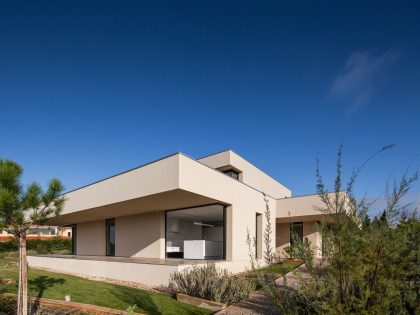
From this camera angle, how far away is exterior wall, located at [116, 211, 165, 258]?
15578mm

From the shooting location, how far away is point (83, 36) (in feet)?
41.8

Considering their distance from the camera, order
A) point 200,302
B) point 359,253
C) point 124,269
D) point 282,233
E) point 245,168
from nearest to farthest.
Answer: point 359,253 < point 200,302 < point 124,269 < point 245,168 < point 282,233

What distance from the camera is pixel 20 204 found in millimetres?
4973

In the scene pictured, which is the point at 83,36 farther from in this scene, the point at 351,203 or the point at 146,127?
the point at 351,203

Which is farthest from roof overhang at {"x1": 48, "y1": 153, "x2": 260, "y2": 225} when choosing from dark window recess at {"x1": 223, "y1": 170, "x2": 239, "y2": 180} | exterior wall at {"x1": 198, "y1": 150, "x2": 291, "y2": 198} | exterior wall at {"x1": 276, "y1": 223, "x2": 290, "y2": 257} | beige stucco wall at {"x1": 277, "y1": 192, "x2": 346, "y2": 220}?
exterior wall at {"x1": 276, "y1": 223, "x2": 290, "y2": 257}

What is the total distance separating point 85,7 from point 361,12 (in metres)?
9.35

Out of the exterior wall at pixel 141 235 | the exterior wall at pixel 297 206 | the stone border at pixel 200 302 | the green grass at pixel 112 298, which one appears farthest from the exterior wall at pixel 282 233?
the green grass at pixel 112 298

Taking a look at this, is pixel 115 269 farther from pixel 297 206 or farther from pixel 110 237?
pixel 297 206

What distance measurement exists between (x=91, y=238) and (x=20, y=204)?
690 inches

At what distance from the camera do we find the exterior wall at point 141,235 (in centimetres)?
1558

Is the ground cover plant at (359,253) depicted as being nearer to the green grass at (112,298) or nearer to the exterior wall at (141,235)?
the green grass at (112,298)

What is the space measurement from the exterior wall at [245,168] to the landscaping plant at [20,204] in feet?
50.1

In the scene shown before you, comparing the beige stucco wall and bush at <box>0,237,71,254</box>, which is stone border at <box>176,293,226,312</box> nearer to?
the beige stucco wall

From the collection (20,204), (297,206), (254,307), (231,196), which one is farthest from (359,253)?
(297,206)
